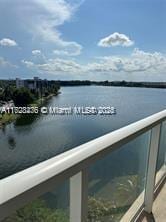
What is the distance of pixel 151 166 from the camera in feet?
6.39

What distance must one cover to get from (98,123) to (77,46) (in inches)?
797

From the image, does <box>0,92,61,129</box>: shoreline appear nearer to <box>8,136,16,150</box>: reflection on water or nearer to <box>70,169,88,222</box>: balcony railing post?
<box>8,136,16,150</box>: reflection on water

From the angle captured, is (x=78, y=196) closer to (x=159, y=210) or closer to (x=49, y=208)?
(x=49, y=208)

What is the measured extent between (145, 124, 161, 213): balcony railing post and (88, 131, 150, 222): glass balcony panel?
4cm

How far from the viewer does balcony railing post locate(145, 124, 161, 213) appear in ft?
6.25

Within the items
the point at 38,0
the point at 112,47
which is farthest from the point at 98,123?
the point at 38,0

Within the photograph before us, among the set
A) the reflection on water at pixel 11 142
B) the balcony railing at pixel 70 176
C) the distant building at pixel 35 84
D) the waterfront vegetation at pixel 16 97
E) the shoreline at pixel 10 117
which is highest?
the balcony railing at pixel 70 176

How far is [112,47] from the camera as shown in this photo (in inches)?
1962

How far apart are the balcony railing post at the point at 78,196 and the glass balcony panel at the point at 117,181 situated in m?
0.10

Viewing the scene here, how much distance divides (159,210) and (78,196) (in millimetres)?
1268

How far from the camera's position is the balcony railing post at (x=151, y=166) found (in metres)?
1.91

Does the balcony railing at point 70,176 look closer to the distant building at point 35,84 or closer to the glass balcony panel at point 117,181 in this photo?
the glass balcony panel at point 117,181

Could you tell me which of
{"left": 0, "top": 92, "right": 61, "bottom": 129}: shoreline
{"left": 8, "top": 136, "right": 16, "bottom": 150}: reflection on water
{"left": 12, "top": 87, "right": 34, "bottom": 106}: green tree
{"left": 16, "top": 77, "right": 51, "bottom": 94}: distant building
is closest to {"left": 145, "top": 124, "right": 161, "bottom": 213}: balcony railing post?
{"left": 8, "top": 136, "right": 16, "bottom": 150}: reflection on water

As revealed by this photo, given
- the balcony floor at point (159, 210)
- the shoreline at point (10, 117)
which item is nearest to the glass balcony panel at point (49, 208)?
the balcony floor at point (159, 210)
